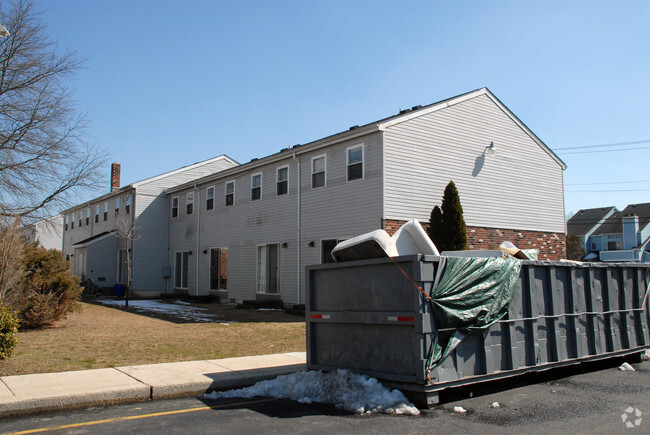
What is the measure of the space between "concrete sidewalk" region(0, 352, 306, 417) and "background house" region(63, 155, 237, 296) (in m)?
19.1

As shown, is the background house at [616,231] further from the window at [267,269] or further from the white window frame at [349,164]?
the white window frame at [349,164]

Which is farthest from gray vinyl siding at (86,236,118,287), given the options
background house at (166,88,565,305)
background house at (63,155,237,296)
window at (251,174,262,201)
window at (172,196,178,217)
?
window at (251,174,262,201)

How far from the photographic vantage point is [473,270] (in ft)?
22.9

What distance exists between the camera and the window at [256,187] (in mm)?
22516

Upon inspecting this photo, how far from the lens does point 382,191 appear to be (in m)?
16.7

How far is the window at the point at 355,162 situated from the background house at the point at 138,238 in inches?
537

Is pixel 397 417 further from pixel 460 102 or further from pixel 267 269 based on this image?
pixel 267 269

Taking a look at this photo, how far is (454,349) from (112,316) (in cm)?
1389

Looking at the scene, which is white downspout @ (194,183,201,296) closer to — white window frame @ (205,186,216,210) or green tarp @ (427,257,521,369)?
white window frame @ (205,186,216,210)

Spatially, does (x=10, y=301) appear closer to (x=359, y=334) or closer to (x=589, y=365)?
(x=359, y=334)

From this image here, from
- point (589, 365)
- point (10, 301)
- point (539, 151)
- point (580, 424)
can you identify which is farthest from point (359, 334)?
point (539, 151)

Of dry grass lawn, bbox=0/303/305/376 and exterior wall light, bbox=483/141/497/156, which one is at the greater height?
exterior wall light, bbox=483/141/497/156

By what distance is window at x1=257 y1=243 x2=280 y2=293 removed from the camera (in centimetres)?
2109

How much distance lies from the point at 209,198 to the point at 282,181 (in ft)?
21.8
